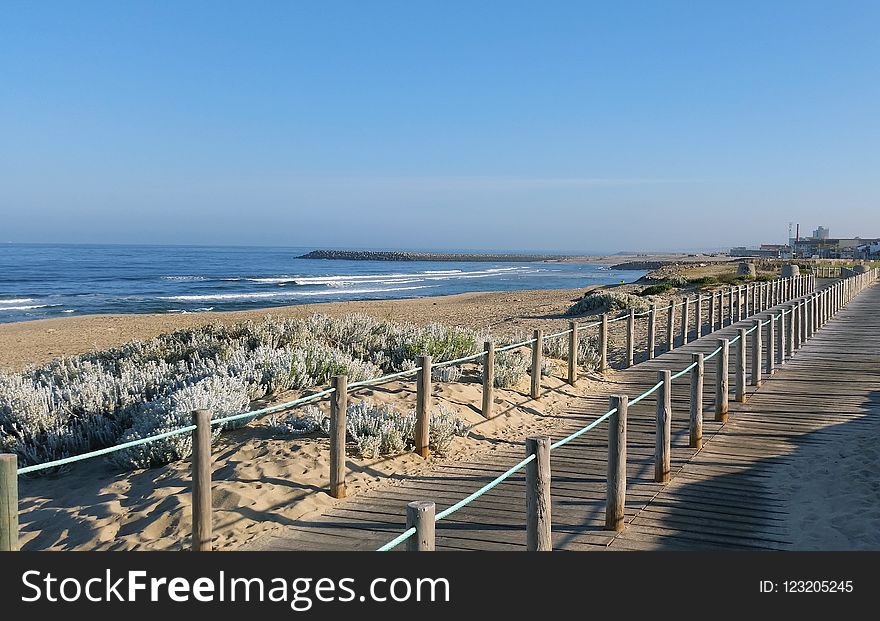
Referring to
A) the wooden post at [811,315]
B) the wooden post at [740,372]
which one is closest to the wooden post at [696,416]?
the wooden post at [740,372]

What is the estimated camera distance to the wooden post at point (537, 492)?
14.3ft

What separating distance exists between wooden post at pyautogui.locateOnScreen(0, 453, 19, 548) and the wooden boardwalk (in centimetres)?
165

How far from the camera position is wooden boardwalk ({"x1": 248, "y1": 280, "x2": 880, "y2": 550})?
17.2 ft

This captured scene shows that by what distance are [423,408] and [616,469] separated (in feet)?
8.22

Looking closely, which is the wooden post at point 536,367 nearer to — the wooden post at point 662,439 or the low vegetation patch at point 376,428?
the low vegetation patch at point 376,428

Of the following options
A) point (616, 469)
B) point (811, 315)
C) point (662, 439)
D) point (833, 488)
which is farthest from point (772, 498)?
point (811, 315)

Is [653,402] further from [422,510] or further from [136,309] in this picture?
[136,309]

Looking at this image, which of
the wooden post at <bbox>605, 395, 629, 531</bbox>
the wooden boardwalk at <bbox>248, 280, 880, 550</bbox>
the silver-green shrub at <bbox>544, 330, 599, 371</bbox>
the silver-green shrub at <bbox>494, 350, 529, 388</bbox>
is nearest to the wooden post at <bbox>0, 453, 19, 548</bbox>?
the wooden boardwalk at <bbox>248, 280, 880, 550</bbox>

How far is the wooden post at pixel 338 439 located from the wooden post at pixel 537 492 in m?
2.30

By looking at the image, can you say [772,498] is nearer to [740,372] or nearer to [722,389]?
[722,389]

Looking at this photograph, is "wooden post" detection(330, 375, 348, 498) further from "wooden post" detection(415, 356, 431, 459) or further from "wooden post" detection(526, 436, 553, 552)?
"wooden post" detection(526, 436, 553, 552)
